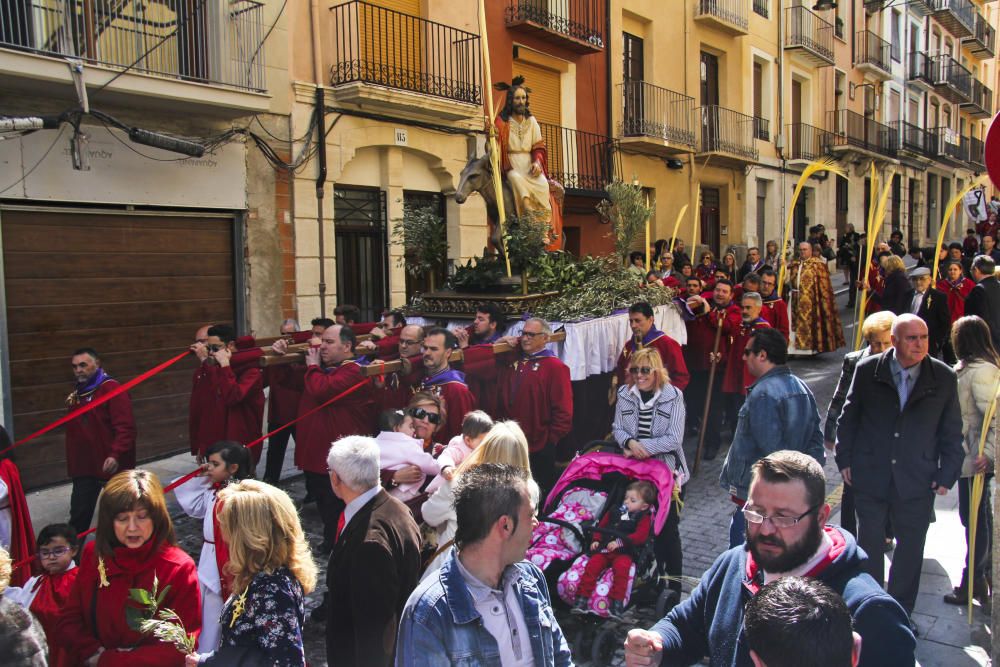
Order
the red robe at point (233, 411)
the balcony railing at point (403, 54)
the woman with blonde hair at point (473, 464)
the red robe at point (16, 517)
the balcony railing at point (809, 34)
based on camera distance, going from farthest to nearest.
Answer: the balcony railing at point (809, 34) < the balcony railing at point (403, 54) < the red robe at point (233, 411) < the red robe at point (16, 517) < the woman with blonde hair at point (473, 464)

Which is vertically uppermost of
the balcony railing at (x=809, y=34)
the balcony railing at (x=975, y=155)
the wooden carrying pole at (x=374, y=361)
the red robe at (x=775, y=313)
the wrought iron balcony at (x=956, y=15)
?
the wrought iron balcony at (x=956, y=15)

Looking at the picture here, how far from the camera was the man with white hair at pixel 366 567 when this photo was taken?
3.07 metres

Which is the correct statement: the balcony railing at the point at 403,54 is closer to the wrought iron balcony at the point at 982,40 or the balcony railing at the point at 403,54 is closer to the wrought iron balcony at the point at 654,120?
the wrought iron balcony at the point at 654,120

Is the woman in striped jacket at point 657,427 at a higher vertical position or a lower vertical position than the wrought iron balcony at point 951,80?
lower

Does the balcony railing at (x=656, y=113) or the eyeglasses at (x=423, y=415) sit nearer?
the eyeglasses at (x=423, y=415)

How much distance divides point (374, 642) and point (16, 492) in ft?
8.87

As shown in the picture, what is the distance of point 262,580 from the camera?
2.84 metres

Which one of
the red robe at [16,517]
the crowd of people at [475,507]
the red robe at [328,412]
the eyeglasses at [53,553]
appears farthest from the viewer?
the red robe at [328,412]

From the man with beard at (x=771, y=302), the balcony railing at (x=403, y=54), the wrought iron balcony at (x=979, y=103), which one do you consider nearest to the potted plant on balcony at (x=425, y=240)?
the balcony railing at (x=403, y=54)

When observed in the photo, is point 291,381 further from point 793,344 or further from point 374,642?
point 793,344

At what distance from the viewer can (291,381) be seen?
6785mm

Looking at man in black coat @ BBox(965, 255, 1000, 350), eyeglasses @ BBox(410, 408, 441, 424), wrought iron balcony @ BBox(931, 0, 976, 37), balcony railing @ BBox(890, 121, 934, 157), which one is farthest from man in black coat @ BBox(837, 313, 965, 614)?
wrought iron balcony @ BBox(931, 0, 976, 37)

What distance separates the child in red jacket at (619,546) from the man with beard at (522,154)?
4114 mm

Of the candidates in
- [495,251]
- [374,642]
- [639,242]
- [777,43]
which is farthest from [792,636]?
[777,43]
